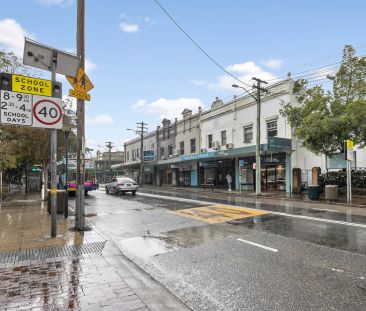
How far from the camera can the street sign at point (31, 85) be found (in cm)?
750

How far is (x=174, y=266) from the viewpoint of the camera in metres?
6.11

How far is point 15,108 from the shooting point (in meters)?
7.48

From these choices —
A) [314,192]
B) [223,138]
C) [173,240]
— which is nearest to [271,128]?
[223,138]

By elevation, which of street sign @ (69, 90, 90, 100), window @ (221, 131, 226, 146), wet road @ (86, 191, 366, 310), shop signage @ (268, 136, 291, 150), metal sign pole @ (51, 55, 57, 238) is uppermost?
window @ (221, 131, 226, 146)

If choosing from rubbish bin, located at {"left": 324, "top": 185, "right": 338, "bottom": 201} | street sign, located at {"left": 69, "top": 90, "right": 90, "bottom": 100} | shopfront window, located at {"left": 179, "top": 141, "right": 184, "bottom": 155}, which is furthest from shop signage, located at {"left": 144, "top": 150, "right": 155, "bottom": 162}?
street sign, located at {"left": 69, "top": 90, "right": 90, "bottom": 100}

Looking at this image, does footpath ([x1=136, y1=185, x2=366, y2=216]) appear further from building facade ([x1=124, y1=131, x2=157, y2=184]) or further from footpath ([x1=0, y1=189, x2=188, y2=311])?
building facade ([x1=124, y1=131, x2=157, y2=184])

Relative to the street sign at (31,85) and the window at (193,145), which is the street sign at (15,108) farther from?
the window at (193,145)

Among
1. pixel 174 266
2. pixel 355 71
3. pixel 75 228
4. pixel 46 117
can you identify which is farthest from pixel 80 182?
pixel 355 71

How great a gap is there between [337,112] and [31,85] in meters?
17.7

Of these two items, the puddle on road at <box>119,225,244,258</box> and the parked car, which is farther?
the parked car

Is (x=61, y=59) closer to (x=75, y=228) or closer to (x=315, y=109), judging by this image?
(x=75, y=228)

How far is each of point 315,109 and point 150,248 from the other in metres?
17.1

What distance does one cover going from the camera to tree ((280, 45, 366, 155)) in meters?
18.5

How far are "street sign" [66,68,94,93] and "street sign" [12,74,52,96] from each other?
1273mm
